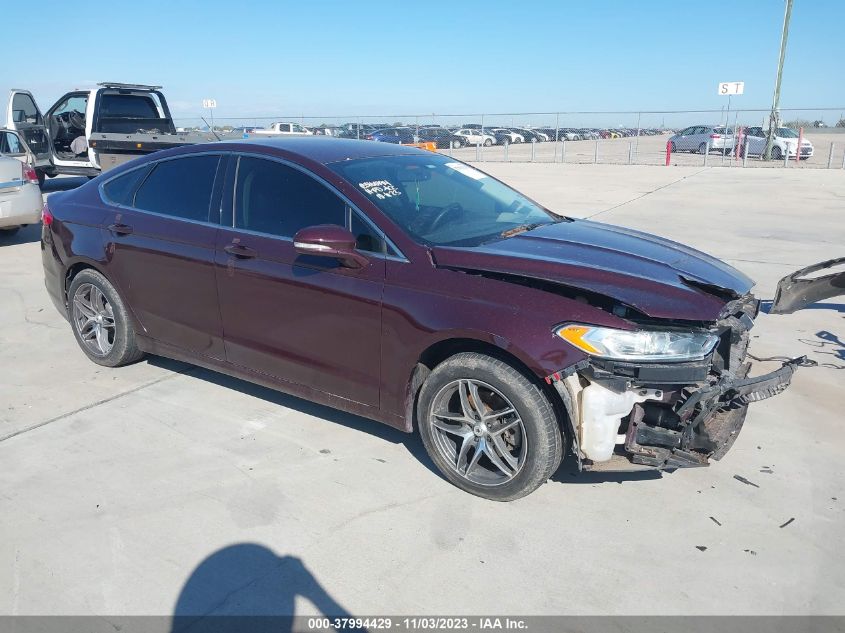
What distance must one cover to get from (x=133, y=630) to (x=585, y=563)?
73.7 inches

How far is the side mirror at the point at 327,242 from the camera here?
11.5ft

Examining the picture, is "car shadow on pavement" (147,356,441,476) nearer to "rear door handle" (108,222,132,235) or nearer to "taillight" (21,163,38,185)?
"rear door handle" (108,222,132,235)

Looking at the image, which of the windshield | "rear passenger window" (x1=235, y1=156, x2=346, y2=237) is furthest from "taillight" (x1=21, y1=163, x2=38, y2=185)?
the windshield

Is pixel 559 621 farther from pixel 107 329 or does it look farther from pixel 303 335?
pixel 107 329

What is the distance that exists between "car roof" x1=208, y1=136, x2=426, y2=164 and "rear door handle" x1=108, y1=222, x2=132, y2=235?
760 millimetres

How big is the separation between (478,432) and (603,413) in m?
0.66

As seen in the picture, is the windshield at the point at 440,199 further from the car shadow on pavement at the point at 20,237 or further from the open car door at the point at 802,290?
the car shadow on pavement at the point at 20,237

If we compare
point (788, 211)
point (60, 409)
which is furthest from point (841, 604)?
point (788, 211)

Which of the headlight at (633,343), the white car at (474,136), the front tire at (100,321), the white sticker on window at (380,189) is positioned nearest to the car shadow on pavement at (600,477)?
the headlight at (633,343)

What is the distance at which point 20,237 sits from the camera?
1113cm

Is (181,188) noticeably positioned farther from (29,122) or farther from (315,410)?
(29,122)

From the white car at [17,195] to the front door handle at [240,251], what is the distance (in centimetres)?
706

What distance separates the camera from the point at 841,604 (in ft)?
9.00

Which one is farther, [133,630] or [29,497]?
[29,497]
